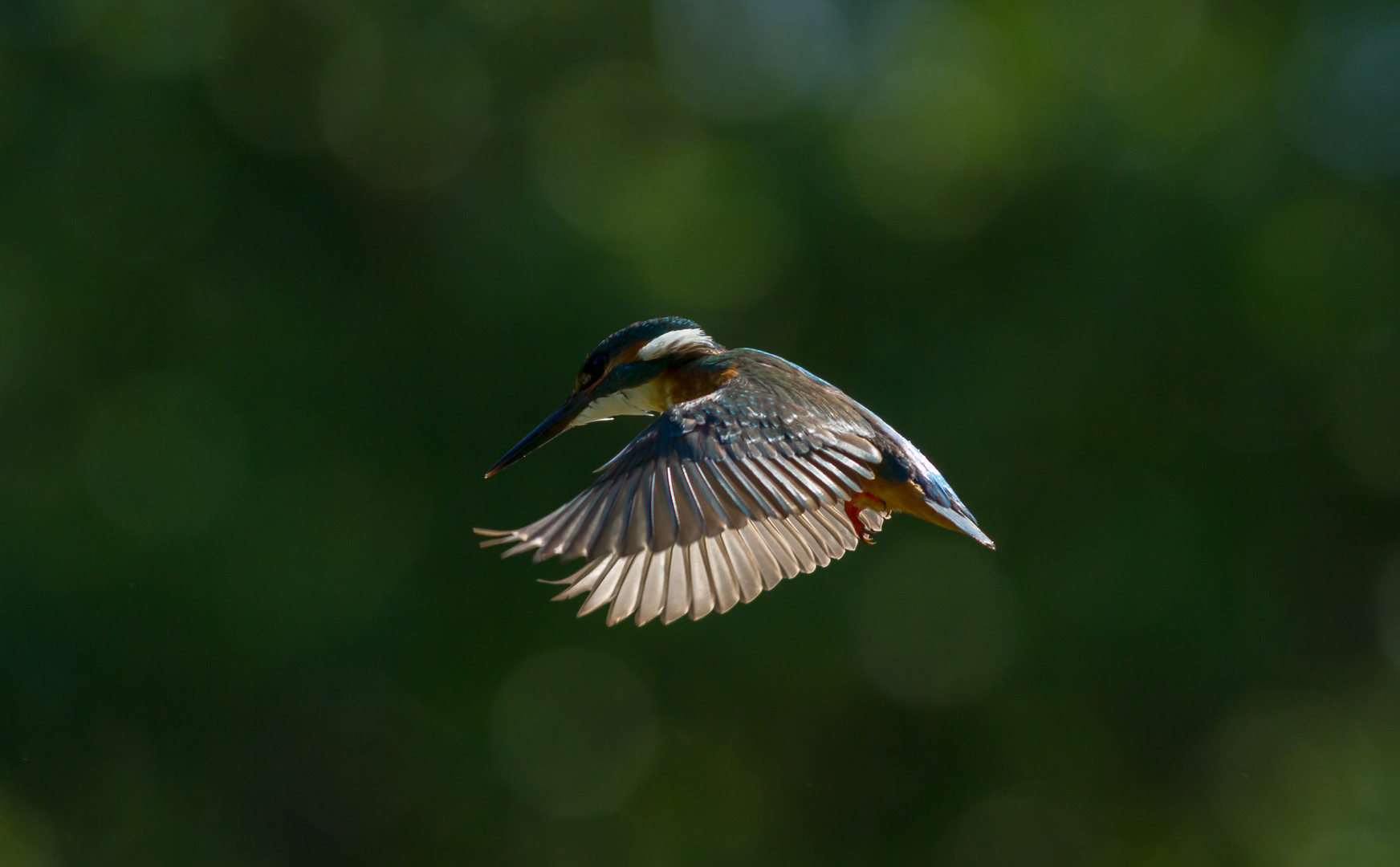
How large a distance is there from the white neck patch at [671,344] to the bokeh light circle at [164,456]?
5.18m

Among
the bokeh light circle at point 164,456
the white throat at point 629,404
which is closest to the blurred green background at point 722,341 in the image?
the bokeh light circle at point 164,456

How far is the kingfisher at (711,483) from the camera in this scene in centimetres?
227

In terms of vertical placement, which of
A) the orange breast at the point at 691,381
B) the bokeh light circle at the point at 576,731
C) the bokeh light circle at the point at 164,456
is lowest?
the bokeh light circle at the point at 576,731

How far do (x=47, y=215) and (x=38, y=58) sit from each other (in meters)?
0.91

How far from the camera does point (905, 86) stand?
8.37 m

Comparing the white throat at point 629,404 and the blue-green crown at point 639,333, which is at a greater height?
the blue-green crown at point 639,333

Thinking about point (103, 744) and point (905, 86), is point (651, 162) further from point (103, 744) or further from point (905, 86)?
point (103, 744)

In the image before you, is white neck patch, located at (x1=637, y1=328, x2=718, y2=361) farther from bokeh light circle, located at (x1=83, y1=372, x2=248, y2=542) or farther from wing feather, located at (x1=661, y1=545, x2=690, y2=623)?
bokeh light circle, located at (x1=83, y1=372, x2=248, y2=542)

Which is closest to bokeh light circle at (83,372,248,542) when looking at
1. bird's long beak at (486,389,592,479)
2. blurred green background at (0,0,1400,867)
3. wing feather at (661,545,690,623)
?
blurred green background at (0,0,1400,867)

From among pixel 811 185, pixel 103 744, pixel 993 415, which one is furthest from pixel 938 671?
pixel 103 744

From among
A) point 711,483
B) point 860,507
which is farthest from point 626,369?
point 711,483

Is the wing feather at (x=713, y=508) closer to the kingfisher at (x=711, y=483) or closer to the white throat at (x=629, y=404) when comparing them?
the kingfisher at (x=711, y=483)

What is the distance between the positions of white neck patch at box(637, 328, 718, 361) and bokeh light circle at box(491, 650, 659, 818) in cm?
542

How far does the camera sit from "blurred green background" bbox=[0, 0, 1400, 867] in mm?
7895
